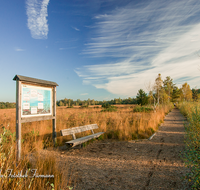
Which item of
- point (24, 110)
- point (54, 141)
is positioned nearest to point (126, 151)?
point (54, 141)

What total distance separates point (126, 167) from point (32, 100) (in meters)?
3.79

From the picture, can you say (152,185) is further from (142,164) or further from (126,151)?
(126,151)

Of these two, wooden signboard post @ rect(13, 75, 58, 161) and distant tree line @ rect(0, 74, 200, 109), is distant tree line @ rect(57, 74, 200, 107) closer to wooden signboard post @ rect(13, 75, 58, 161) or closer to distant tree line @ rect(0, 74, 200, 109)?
distant tree line @ rect(0, 74, 200, 109)

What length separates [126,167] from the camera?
3.65 meters

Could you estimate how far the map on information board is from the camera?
14.9ft

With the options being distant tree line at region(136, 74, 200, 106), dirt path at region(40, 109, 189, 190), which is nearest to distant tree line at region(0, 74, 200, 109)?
distant tree line at region(136, 74, 200, 106)

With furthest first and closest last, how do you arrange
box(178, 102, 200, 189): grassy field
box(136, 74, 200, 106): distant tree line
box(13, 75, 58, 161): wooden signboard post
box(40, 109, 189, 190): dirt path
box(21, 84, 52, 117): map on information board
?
box(136, 74, 200, 106): distant tree line < box(21, 84, 52, 117): map on information board < box(13, 75, 58, 161): wooden signboard post < box(40, 109, 189, 190): dirt path < box(178, 102, 200, 189): grassy field

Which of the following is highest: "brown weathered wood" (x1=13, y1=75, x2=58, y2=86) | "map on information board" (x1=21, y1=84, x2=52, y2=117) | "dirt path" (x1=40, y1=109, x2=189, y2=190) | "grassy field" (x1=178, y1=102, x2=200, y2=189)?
"brown weathered wood" (x1=13, y1=75, x2=58, y2=86)

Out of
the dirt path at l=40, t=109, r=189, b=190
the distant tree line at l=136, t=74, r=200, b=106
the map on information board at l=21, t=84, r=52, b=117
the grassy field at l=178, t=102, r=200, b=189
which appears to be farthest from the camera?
the distant tree line at l=136, t=74, r=200, b=106

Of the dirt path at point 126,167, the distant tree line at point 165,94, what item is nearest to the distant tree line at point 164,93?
the distant tree line at point 165,94

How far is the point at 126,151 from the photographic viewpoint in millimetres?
5000

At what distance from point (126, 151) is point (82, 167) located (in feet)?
6.53

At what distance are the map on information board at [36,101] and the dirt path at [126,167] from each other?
185 centimetres

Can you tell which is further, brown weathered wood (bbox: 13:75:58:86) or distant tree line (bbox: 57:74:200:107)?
distant tree line (bbox: 57:74:200:107)
